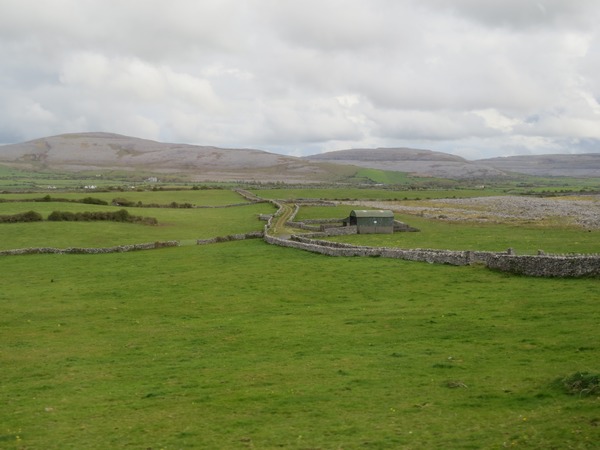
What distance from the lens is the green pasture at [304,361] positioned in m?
15.7

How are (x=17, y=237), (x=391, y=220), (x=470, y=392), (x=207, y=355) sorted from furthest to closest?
1. (x=391, y=220)
2. (x=17, y=237)
3. (x=207, y=355)
4. (x=470, y=392)

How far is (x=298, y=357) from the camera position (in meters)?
22.8

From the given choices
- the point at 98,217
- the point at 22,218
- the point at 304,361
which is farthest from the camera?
the point at 98,217

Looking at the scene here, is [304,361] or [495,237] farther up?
[495,237]

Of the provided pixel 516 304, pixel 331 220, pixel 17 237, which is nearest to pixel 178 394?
pixel 516 304

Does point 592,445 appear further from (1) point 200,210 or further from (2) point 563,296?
(1) point 200,210

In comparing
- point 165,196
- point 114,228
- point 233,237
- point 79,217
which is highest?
point 165,196

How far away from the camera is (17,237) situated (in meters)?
62.5

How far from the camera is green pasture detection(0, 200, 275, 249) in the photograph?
61.8 m

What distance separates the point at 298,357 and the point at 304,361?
→ 62 cm

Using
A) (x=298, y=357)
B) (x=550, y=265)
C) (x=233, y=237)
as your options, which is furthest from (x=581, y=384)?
(x=233, y=237)

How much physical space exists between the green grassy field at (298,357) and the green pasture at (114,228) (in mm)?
17901

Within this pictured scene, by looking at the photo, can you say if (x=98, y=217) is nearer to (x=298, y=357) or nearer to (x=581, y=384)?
(x=298, y=357)

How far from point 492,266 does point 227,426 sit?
25250 mm
